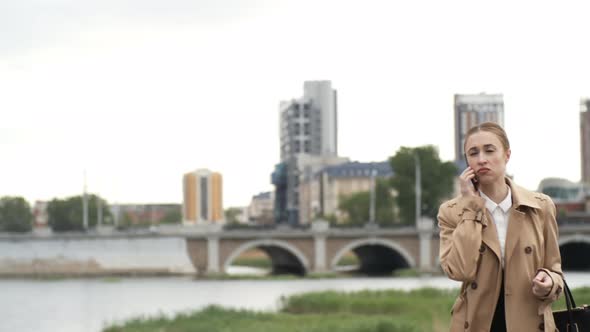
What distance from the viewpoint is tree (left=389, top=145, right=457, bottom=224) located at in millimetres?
58438

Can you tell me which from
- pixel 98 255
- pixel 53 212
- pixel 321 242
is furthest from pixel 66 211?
pixel 321 242

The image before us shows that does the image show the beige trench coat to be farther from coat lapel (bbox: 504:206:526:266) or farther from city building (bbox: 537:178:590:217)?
city building (bbox: 537:178:590:217)

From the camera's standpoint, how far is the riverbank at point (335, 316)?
17031 millimetres

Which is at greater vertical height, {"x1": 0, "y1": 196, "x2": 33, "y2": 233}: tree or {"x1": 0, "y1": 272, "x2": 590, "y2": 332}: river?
{"x1": 0, "y1": 196, "x2": 33, "y2": 233}: tree

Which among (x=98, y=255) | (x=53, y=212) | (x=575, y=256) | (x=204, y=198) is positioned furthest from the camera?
(x=204, y=198)

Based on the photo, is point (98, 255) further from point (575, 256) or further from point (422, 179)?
point (575, 256)

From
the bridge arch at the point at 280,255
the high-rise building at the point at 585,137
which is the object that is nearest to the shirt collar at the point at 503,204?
the bridge arch at the point at 280,255

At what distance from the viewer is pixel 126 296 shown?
38.0 metres

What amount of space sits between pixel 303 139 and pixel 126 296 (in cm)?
8577

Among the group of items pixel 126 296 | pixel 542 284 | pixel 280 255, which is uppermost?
pixel 542 284

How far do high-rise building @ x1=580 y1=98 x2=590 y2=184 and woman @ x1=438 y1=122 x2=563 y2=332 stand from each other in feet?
359

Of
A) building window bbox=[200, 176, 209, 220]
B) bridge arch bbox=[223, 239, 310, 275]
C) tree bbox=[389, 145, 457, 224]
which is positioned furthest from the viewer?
building window bbox=[200, 176, 209, 220]

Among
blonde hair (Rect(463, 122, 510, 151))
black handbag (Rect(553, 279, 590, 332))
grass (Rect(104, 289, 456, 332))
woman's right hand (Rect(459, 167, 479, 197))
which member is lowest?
grass (Rect(104, 289, 456, 332))

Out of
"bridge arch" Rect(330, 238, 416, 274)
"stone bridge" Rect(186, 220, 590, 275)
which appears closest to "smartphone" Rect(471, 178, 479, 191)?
"stone bridge" Rect(186, 220, 590, 275)
